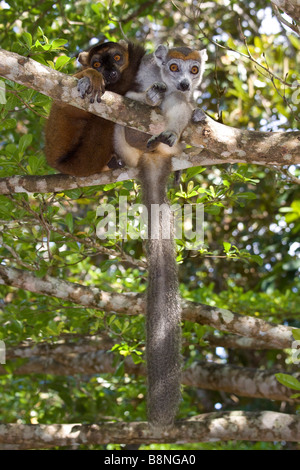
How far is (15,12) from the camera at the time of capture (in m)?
5.94

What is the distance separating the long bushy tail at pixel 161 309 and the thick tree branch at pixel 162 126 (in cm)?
75

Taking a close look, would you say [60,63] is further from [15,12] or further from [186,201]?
[15,12]

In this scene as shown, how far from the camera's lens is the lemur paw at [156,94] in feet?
12.8

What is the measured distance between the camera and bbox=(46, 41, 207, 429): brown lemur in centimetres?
379

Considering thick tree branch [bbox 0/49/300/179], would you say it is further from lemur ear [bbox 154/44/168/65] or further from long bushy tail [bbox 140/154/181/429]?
lemur ear [bbox 154/44/168/65]

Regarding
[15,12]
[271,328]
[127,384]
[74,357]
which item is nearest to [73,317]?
[74,357]

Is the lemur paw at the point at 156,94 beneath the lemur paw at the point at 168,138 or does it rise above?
above

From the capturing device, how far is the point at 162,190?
4.35 m

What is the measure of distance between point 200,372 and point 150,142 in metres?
2.62

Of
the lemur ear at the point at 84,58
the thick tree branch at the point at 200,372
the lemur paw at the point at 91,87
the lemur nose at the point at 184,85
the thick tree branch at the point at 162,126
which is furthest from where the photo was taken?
the thick tree branch at the point at 200,372

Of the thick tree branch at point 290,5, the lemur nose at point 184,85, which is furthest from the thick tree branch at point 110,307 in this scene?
the thick tree branch at point 290,5

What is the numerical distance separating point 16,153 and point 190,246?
1613 millimetres

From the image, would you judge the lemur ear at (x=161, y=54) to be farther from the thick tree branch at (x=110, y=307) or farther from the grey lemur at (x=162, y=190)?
the thick tree branch at (x=110, y=307)

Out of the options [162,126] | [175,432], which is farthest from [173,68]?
[175,432]
